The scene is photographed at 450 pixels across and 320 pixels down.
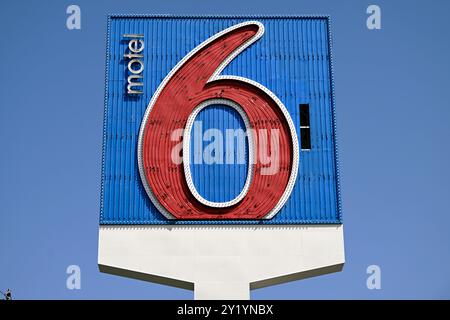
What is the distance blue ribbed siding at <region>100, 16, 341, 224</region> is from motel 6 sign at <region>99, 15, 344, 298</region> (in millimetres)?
51

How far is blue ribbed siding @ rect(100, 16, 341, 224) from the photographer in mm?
33062

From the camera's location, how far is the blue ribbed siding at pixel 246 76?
33062mm

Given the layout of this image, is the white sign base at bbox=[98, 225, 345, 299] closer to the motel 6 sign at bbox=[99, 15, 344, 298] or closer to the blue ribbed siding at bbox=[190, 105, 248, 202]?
the motel 6 sign at bbox=[99, 15, 344, 298]

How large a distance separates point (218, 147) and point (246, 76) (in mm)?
4030

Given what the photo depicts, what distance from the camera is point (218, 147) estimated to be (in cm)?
3388

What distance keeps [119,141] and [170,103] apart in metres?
3.12

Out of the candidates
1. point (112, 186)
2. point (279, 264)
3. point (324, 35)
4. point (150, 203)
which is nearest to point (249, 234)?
point (279, 264)

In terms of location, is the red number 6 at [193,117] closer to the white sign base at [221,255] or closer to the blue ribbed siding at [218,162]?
the blue ribbed siding at [218,162]

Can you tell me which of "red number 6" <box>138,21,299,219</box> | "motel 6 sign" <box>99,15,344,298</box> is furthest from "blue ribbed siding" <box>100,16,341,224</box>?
"red number 6" <box>138,21,299,219</box>

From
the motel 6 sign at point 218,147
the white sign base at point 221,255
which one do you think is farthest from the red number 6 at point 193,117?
the white sign base at point 221,255

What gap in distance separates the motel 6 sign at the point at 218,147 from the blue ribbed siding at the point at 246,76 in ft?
0.17

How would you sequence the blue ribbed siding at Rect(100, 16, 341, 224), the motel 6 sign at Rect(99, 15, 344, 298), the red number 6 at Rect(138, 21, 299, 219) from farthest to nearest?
the blue ribbed siding at Rect(100, 16, 341, 224)
the red number 6 at Rect(138, 21, 299, 219)
the motel 6 sign at Rect(99, 15, 344, 298)

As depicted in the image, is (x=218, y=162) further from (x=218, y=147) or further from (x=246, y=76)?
(x=246, y=76)

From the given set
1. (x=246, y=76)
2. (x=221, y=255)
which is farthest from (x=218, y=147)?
(x=221, y=255)
